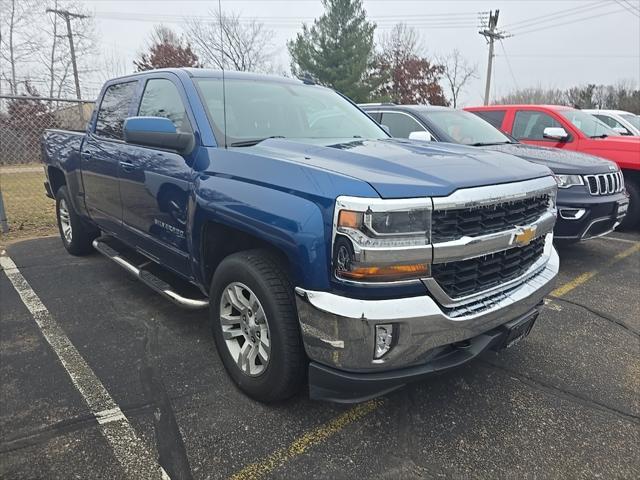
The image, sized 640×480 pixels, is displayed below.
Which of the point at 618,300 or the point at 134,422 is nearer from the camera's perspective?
the point at 134,422

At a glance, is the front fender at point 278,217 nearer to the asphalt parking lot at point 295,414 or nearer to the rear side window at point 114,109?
the asphalt parking lot at point 295,414

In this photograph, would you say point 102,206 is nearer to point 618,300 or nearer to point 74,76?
point 618,300

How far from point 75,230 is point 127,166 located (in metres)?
2.12

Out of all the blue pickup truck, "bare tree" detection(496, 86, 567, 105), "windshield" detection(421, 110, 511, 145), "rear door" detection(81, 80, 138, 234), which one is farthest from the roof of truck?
"bare tree" detection(496, 86, 567, 105)

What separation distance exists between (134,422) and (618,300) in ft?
13.8

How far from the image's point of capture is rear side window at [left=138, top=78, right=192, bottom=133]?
3.09 metres

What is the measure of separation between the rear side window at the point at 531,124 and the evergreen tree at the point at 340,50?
23349 mm

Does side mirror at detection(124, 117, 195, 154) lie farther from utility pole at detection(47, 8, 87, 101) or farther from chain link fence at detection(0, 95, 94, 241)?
utility pole at detection(47, 8, 87, 101)

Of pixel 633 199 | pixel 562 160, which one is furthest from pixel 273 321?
pixel 633 199

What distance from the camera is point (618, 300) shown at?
4.28 metres

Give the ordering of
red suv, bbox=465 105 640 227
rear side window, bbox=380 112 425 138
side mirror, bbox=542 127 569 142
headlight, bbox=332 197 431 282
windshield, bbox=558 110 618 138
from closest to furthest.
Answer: headlight, bbox=332 197 431 282, rear side window, bbox=380 112 425 138, side mirror, bbox=542 127 569 142, red suv, bbox=465 105 640 227, windshield, bbox=558 110 618 138

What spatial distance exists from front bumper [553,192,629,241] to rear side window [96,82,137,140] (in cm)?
447

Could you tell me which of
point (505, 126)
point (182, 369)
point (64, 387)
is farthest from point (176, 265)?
point (505, 126)

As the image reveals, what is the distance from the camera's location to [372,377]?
2047 millimetres
